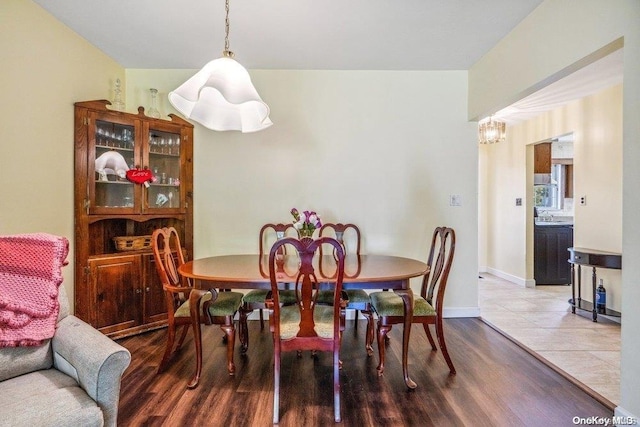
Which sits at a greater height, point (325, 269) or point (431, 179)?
point (431, 179)

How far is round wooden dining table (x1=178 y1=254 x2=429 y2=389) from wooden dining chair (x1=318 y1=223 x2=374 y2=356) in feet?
0.37

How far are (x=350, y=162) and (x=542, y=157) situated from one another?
3.31 m

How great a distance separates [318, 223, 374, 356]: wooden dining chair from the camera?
2.42m

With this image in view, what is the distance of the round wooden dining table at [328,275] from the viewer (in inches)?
76.1

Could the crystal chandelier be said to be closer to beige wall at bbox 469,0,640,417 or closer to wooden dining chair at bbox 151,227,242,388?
beige wall at bbox 469,0,640,417

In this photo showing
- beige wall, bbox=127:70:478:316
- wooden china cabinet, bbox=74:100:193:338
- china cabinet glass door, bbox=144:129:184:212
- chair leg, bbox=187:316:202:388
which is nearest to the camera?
chair leg, bbox=187:316:202:388

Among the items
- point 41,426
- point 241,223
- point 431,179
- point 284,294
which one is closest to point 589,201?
point 431,179

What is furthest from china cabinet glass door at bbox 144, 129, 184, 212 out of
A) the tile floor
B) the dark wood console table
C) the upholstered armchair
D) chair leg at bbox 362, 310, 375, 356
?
the dark wood console table

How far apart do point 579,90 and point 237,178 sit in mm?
3657

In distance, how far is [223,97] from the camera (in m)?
1.91

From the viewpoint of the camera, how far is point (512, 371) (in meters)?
2.27

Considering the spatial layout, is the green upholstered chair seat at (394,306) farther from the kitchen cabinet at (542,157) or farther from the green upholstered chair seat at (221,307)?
the kitchen cabinet at (542,157)

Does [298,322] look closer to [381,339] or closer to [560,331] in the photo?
[381,339]

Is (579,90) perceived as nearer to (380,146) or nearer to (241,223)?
(380,146)
